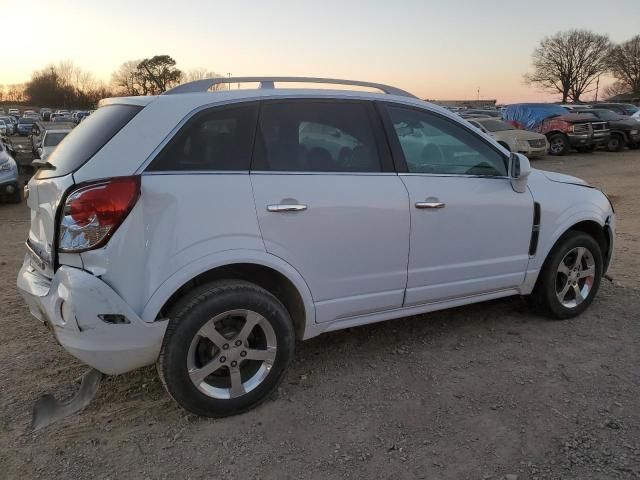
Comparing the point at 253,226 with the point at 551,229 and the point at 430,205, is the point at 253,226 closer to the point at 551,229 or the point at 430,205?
the point at 430,205

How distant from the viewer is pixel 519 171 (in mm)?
3848

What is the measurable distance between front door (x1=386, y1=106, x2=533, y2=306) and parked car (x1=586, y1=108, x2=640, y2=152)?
20851mm

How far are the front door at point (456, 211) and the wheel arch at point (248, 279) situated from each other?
0.76 metres

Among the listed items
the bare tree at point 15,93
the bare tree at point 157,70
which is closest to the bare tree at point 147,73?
the bare tree at point 157,70

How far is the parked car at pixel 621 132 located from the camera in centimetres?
2173

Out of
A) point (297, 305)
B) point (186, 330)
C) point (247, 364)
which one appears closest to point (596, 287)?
point (297, 305)

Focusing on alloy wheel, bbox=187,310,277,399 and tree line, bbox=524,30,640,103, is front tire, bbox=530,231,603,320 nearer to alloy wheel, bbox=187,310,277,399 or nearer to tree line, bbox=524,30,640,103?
alloy wheel, bbox=187,310,277,399

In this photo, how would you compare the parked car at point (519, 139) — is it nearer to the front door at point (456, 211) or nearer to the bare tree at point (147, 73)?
the front door at point (456, 211)

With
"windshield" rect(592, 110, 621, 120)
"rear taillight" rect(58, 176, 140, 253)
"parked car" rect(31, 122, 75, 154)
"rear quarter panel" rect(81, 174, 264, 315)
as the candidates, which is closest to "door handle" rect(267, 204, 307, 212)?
"rear quarter panel" rect(81, 174, 264, 315)

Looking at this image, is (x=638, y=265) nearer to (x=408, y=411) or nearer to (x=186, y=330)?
(x=408, y=411)

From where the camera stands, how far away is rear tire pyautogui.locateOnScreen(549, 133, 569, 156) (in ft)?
67.9

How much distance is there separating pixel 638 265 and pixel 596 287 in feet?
5.80

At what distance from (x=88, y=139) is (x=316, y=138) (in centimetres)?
128

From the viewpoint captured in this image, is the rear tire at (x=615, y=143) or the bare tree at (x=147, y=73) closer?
the rear tire at (x=615, y=143)
